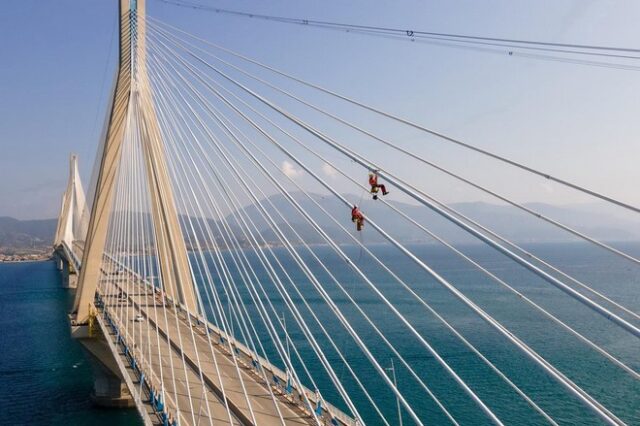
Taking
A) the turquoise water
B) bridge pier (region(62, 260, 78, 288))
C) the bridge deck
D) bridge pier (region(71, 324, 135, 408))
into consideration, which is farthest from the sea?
bridge pier (region(62, 260, 78, 288))

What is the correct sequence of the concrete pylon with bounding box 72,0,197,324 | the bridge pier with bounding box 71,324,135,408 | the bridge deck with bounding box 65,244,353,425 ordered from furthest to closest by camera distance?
the bridge pier with bounding box 71,324,135,408 → the concrete pylon with bounding box 72,0,197,324 → the bridge deck with bounding box 65,244,353,425

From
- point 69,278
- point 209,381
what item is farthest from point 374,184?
point 69,278

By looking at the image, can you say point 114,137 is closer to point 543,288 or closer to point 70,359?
point 70,359

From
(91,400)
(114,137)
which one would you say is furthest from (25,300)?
(114,137)

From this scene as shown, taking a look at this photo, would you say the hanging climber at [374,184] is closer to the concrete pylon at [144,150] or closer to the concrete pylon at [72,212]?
the concrete pylon at [144,150]

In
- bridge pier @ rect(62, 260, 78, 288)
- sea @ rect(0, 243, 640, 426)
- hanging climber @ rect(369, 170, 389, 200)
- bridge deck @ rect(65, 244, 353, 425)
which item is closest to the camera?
hanging climber @ rect(369, 170, 389, 200)

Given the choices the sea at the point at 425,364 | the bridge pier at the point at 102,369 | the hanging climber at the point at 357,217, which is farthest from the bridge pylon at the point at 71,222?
the hanging climber at the point at 357,217

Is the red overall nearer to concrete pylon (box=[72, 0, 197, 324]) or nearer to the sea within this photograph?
the sea

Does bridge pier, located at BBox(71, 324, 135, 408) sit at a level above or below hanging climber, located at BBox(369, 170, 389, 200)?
below

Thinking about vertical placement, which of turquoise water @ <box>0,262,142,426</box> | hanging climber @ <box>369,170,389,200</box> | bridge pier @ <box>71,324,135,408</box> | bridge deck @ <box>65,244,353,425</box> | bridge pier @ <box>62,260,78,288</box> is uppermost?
hanging climber @ <box>369,170,389,200</box>

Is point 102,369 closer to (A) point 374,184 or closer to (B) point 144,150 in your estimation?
(B) point 144,150
